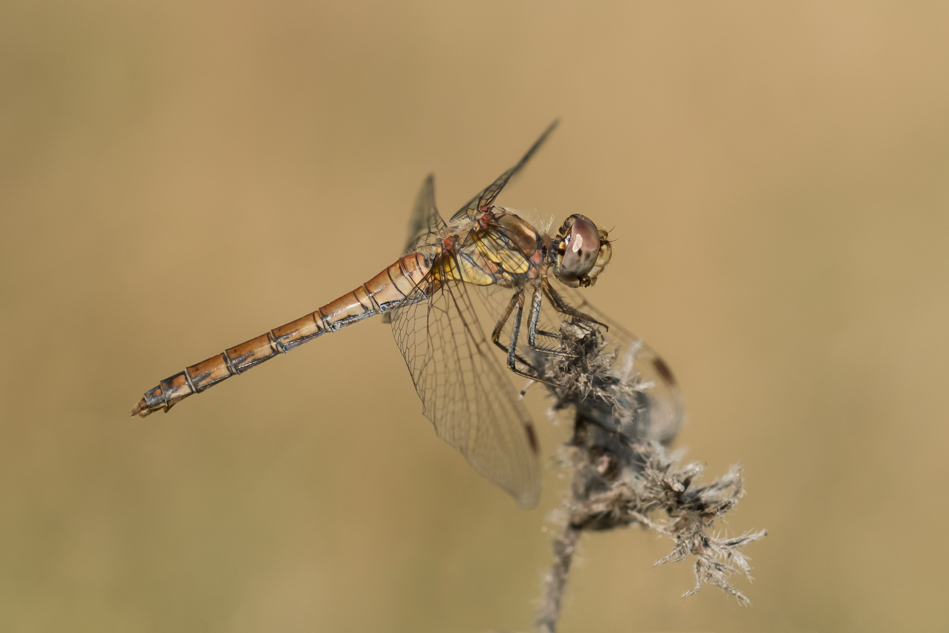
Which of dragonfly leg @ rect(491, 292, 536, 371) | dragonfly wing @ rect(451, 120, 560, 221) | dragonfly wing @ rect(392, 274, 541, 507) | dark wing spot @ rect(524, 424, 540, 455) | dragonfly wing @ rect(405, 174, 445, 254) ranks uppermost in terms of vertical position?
dragonfly wing @ rect(405, 174, 445, 254)

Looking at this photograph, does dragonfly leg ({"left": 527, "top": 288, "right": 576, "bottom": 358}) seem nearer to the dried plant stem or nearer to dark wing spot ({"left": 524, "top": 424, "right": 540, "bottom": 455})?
dark wing spot ({"left": 524, "top": 424, "right": 540, "bottom": 455})

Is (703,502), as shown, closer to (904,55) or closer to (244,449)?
(244,449)

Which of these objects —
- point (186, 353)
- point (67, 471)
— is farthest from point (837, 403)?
point (67, 471)

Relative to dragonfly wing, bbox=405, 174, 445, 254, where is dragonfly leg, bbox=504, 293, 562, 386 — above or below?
below

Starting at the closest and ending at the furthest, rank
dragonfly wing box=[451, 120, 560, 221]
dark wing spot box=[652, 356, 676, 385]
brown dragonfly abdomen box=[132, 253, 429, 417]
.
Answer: dark wing spot box=[652, 356, 676, 385], dragonfly wing box=[451, 120, 560, 221], brown dragonfly abdomen box=[132, 253, 429, 417]

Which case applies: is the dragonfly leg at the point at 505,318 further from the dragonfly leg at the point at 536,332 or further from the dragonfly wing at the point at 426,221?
the dragonfly wing at the point at 426,221

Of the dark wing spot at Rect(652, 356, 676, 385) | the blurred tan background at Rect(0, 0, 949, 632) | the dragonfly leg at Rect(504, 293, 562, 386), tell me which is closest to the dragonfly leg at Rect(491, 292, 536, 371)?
the dragonfly leg at Rect(504, 293, 562, 386)
